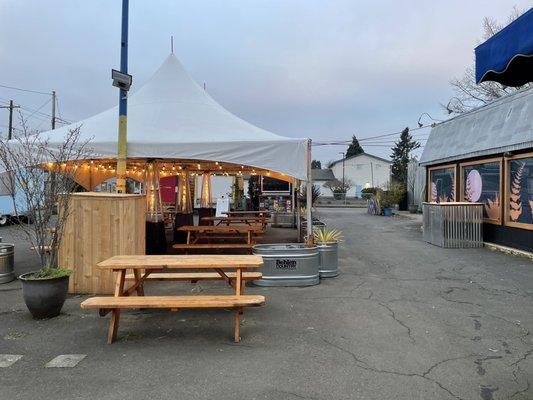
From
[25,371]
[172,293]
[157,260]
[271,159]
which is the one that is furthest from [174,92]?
[25,371]

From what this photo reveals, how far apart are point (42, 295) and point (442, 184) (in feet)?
47.7

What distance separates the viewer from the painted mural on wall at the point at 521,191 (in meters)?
11.3

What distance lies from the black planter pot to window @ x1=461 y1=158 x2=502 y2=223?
36.6 feet

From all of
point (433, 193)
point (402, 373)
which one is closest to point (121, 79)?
point (402, 373)

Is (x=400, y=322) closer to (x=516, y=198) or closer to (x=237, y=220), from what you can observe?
(x=237, y=220)

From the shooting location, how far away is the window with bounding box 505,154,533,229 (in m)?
11.3

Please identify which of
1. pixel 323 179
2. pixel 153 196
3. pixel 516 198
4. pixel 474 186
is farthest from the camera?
pixel 323 179

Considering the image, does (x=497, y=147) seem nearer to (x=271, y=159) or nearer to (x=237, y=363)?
(x=271, y=159)

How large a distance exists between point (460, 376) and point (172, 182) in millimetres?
24695

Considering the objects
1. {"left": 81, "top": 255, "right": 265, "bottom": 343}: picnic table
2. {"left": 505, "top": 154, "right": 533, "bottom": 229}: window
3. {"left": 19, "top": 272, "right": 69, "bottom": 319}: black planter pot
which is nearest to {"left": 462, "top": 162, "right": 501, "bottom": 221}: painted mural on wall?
{"left": 505, "top": 154, "right": 533, "bottom": 229}: window

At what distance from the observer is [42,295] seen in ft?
18.7

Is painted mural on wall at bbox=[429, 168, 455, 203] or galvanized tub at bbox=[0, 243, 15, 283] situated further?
painted mural on wall at bbox=[429, 168, 455, 203]

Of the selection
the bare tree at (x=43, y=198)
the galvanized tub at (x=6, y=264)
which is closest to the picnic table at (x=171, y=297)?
the bare tree at (x=43, y=198)

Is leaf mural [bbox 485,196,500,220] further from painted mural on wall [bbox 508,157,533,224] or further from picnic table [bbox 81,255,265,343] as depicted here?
picnic table [bbox 81,255,265,343]
